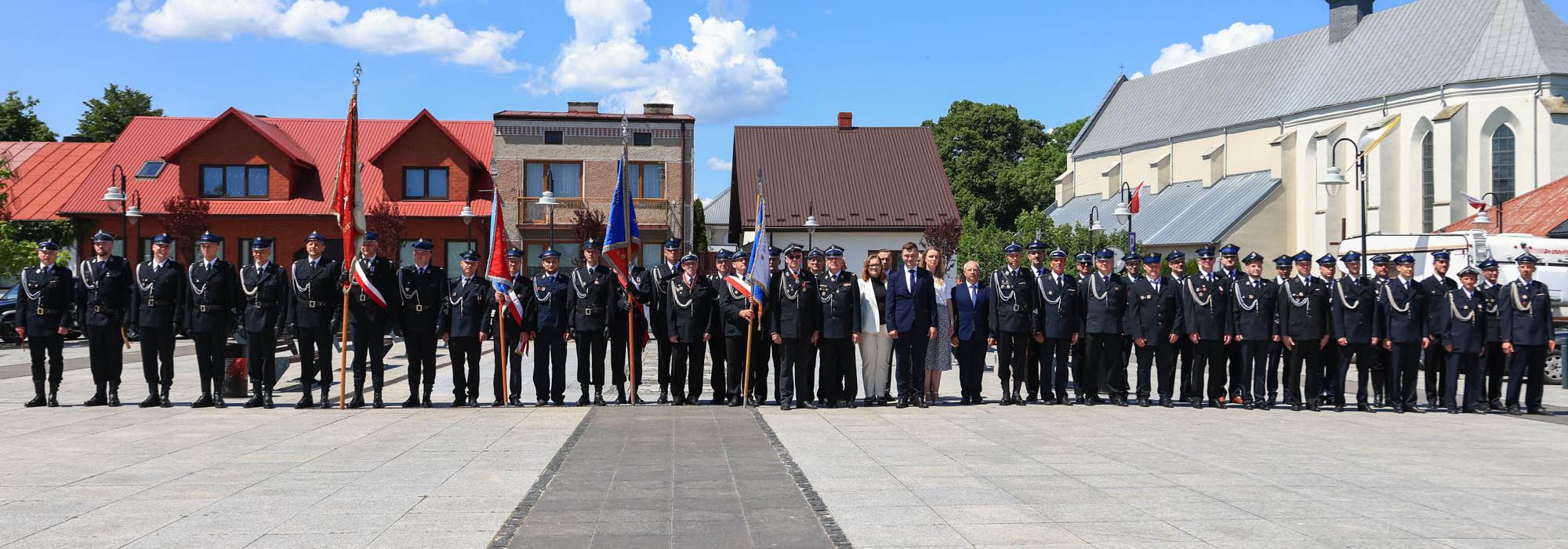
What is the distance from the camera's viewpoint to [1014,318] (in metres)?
13.3

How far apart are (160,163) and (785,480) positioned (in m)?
41.2

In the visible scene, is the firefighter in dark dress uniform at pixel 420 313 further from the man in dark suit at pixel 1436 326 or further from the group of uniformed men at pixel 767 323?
the man in dark suit at pixel 1436 326

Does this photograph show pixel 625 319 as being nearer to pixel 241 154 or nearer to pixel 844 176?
pixel 241 154

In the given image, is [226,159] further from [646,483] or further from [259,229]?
[646,483]

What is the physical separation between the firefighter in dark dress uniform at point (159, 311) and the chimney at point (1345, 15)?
193 feet

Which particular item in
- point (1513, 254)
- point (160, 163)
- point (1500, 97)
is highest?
point (1500, 97)

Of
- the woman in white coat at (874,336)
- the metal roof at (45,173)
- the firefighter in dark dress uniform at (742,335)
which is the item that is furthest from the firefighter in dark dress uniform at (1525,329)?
the metal roof at (45,173)

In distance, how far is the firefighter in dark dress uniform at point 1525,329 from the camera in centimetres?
1319

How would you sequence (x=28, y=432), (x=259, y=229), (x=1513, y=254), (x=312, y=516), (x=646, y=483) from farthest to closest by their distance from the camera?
(x=259, y=229), (x=1513, y=254), (x=28, y=432), (x=646, y=483), (x=312, y=516)

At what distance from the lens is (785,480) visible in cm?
783

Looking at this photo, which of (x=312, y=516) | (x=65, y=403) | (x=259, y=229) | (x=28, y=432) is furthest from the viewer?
(x=259, y=229)

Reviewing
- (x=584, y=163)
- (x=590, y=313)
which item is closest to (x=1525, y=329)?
(x=590, y=313)

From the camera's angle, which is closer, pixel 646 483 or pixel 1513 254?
pixel 646 483

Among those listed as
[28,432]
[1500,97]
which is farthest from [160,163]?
[1500,97]
